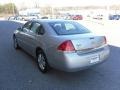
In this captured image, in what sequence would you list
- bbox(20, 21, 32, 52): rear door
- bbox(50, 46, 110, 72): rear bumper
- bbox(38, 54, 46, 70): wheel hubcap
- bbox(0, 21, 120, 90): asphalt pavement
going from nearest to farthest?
bbox(50, 46, 110, 72): rear bumper < bbox(0, 21, 120, 90): asphalt pavement < bbox(38, 54, 46, 70): wheel hubcap < bbox(20, 21, 32, 52): rear door

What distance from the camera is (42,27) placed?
18.4 feet

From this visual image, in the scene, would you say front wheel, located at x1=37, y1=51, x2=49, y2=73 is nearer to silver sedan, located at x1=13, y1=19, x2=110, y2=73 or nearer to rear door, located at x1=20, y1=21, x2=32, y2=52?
silver sedan, located at x1=13, y1=19, x2=110, y2=73

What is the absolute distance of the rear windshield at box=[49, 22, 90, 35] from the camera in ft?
17.4

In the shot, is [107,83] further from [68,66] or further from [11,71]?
→ [11,71]

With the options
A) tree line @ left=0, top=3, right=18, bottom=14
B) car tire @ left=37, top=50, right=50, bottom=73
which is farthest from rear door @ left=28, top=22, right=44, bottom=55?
tree line @ left=0, top=3, right=18, bottom=14

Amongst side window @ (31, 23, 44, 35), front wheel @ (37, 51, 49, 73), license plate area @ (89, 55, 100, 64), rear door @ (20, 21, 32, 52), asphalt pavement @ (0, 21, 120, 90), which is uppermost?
side window @ (31, 23, 44, 35)

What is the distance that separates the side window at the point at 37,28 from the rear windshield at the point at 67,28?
0.30 metres

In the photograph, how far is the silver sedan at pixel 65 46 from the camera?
15.0 feet

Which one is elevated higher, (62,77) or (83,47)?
(83,47)

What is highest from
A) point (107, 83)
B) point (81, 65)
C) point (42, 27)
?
point (42, 27)

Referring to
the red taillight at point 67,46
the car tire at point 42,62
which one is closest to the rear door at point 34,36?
the car tire at point 42,62

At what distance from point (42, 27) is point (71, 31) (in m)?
0.82

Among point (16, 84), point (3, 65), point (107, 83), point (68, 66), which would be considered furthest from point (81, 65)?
point (3, 65)

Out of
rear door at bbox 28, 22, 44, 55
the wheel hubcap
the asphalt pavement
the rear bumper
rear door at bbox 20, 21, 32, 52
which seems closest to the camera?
the rear bumper
